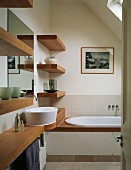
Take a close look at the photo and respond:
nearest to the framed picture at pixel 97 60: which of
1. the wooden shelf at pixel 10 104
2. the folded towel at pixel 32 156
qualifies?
the folded towel at pixel 32 156

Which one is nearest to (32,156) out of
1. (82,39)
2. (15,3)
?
(15,3)

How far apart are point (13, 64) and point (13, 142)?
943 mm

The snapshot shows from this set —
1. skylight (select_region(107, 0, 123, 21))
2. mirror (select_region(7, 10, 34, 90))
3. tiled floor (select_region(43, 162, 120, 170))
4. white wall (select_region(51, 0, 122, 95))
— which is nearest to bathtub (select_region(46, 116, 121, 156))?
tiled floor (select_region(43, 162, 120, 170))

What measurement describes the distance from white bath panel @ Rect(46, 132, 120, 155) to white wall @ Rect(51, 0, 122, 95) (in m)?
1.37

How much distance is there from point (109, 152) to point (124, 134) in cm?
192

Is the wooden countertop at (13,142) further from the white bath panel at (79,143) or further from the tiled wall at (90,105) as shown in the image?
the tiled wall at (90,105)

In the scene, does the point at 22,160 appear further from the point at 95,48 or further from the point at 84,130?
the point at 95,48

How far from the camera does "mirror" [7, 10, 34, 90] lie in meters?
2.42

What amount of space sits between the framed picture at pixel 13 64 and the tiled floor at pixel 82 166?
5.54 ft

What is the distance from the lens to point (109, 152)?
3.47m

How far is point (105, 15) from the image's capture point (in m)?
4.24

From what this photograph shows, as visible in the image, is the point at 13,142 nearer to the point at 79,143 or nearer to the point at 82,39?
the point at 79,143

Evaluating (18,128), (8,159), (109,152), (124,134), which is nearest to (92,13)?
(109,152)

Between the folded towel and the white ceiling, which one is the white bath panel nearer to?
the folded towel
